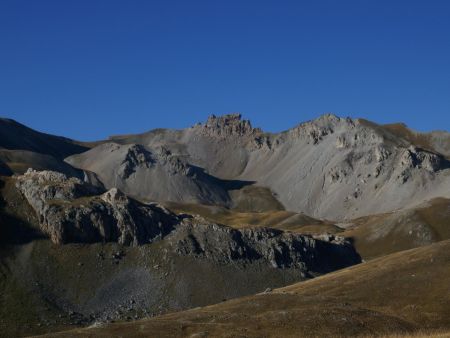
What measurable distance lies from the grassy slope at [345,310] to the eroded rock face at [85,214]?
84299 millimetres

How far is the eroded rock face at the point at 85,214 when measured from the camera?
177750 millimetres

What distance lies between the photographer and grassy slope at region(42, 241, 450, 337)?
218 ft

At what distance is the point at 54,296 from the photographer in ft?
520

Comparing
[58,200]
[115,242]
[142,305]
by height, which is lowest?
[142,305]

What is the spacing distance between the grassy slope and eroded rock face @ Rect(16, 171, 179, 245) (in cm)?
8430

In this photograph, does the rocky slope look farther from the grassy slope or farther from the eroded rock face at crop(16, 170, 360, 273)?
the grassy slope

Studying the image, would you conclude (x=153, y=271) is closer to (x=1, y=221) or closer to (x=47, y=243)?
(x=47, y=243)

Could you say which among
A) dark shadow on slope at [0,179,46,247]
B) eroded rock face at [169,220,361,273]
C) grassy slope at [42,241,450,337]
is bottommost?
grassy slope at [42,241,450,337]

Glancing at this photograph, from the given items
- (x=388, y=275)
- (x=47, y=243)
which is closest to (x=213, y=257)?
(x=47, y=243)

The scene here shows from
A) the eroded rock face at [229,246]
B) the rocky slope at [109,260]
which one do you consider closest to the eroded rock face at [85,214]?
the rocky slope at [109,260]

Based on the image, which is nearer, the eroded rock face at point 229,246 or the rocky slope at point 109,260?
the rocky slope at point 109,260

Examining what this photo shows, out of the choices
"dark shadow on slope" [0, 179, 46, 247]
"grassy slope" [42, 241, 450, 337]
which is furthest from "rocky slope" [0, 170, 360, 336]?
"grassy slope" [42, 241, 450, 337]

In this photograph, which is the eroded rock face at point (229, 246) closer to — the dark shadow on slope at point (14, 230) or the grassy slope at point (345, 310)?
the dark shadow on slope at point (14, 230)

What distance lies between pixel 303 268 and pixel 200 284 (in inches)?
1467
